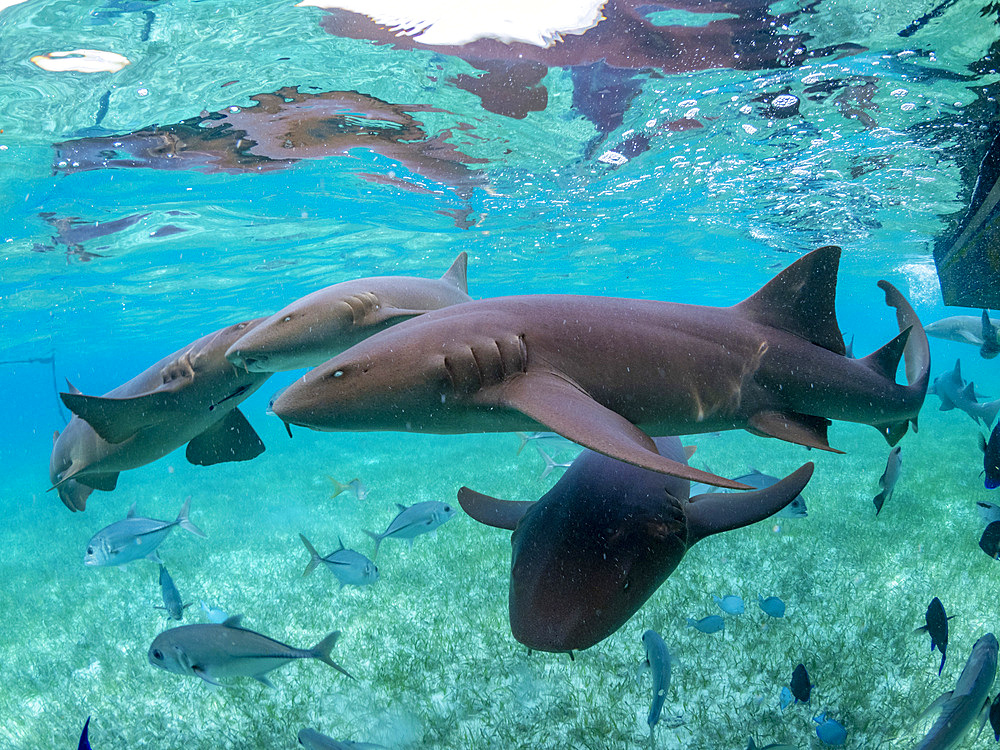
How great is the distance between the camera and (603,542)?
2287 mm

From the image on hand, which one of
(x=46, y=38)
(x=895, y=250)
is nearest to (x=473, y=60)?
(x=46, y=38)

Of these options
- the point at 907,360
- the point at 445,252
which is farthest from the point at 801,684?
the point at 445,252

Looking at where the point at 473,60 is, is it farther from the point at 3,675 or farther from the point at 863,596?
the point at 3,675

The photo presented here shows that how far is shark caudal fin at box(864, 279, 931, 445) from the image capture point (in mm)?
3061

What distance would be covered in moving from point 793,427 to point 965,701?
105 inches

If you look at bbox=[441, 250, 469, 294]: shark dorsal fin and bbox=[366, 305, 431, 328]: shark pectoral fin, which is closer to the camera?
bbox=[366, 305, 431, 328]: shark pectoral fin

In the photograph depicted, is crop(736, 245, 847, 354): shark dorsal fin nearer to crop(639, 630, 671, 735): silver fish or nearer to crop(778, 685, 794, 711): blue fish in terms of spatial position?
crop(639, 630, 671, 735): silver fish

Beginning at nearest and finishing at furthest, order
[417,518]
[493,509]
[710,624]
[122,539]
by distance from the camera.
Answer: [493,509]
[710,624]
[122,539]
[417,518]

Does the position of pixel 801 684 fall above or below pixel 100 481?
below

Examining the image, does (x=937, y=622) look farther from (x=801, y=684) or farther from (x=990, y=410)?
(x=990, y=410)

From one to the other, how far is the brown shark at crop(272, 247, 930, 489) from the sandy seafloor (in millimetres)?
4464

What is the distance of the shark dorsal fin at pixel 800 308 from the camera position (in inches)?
113

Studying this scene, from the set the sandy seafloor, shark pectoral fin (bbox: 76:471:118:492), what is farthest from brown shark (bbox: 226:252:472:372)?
the sandy seafloor

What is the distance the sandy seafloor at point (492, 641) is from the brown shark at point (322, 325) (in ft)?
16.3
